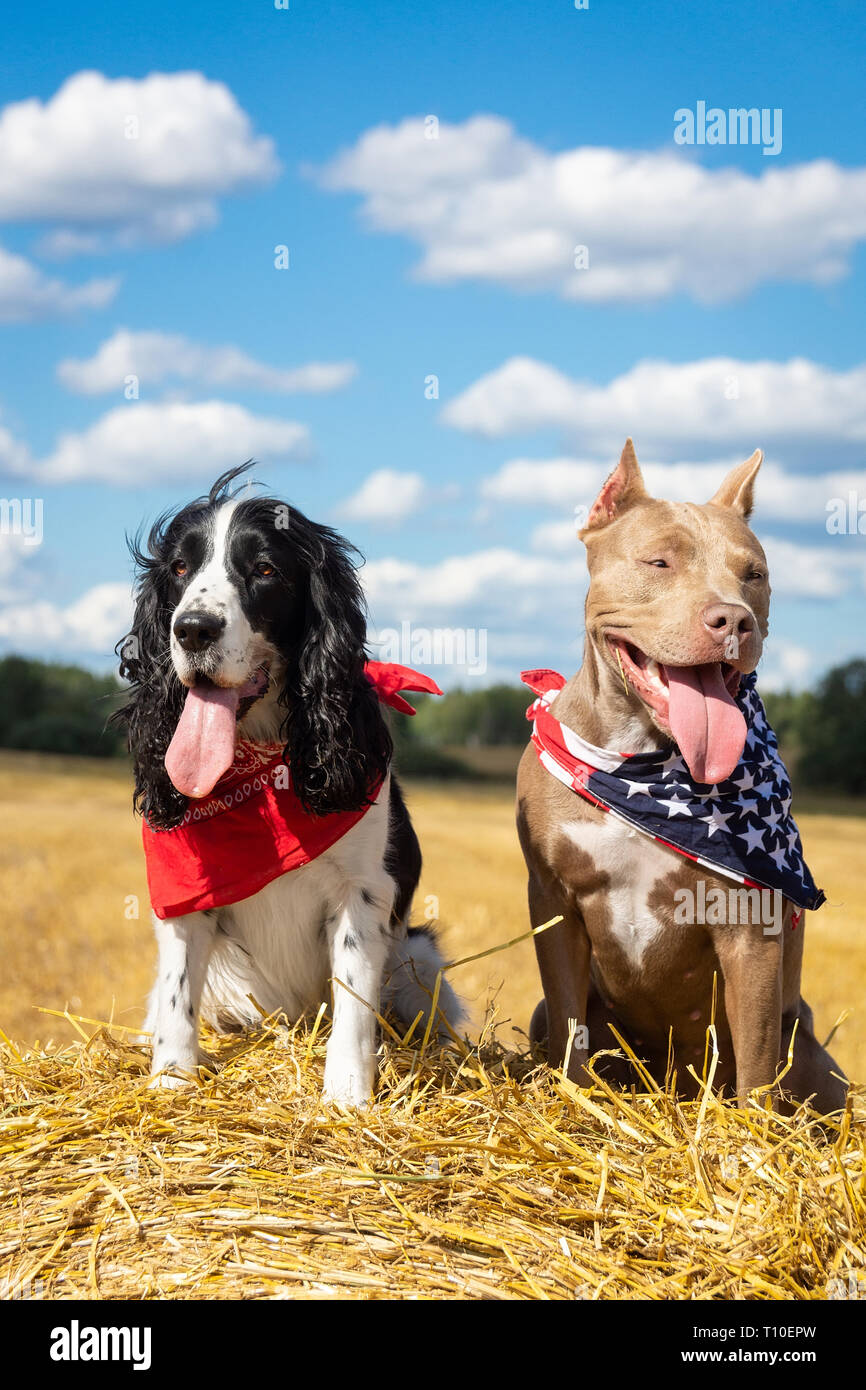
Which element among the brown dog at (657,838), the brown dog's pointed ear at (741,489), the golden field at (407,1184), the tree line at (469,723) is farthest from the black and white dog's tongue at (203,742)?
the tree line at (469,723)

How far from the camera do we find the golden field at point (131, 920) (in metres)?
10.3

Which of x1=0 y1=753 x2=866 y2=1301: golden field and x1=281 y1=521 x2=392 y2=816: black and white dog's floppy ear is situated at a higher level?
x1=281 y1=521 x2=392 y2=816: black and white dog's floppy ear

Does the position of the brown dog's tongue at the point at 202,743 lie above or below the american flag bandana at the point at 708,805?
above

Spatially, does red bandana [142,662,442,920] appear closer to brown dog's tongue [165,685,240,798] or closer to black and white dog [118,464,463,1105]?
black and white dog [118,464,463,1105]

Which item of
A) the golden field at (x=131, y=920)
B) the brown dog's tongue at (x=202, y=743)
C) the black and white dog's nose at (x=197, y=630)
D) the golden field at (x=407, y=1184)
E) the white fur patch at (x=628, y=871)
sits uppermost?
the black and white dog's nose at (x=197, y=630)

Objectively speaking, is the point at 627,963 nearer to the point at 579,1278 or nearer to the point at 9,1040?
the point at 579,1278

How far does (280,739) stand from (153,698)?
0.51 m

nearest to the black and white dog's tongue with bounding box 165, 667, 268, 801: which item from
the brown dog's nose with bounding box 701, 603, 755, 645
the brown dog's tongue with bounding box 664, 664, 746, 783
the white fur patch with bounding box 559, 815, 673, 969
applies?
the white fur patch with bounding box 559, 815, 673, 969

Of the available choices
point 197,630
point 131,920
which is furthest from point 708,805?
point 131,920

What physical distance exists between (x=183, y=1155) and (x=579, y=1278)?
128 cm

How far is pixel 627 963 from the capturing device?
14.8ft

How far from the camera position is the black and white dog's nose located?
400cm

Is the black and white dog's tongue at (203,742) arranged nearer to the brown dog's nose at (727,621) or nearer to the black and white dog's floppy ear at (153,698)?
the black and white dog's floppy ear at (153,698)
